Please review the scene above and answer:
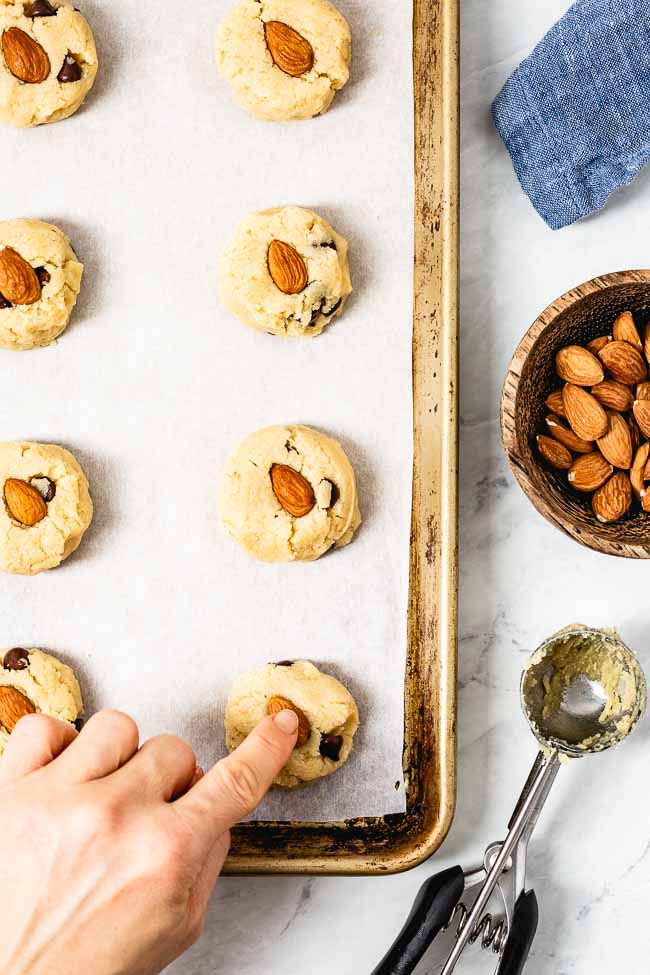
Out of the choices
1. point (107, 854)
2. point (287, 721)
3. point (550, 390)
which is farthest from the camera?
point (550, 390)

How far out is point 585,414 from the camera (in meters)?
1.14

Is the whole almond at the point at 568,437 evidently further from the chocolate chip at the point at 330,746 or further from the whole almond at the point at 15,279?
the whole almond at the point at 15,279

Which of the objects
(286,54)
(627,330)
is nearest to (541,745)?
(627,330)

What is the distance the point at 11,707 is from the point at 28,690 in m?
0.03

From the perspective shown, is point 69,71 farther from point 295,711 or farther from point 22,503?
point 295,711

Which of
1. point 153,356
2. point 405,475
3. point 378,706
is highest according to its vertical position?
point 153,356

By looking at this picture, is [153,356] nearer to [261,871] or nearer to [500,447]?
[500,447]

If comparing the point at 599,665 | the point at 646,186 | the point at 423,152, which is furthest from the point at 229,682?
the point at 646,186

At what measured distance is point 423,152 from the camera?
1.16m

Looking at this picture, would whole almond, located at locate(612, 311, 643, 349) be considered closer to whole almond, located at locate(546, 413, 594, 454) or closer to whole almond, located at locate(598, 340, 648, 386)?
whole almond, located at locate(598, 340, 648, 386)

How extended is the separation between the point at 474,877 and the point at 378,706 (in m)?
0.26

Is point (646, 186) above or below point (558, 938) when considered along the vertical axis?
above

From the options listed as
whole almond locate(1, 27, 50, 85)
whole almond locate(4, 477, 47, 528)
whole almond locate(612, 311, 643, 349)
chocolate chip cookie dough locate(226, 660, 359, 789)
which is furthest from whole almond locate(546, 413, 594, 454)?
whole almond locate(1, 27, 50, 85)

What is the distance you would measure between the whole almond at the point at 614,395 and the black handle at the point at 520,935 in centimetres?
63
